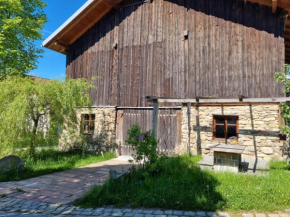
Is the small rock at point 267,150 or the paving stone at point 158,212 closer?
the paving stone at point 158,212

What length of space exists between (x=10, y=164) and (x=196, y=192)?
18.5 feet

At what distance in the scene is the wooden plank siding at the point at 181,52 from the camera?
821 centimetres

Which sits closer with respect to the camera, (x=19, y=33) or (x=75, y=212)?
(x=75, y=212)

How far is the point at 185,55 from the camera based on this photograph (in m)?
9.60

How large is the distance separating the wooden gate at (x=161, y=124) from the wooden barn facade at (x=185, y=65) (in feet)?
0.15

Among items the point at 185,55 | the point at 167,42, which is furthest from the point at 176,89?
the point at 167,42

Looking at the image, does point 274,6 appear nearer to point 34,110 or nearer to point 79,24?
point 79,24

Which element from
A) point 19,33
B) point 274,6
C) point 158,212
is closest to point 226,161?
point 158,212

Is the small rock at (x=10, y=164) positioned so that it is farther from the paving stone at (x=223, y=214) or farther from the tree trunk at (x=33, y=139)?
the paving stone at (x=223, y=214)

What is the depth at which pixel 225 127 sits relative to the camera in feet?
28.3

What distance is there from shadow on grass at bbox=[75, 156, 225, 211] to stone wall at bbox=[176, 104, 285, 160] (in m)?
3.29

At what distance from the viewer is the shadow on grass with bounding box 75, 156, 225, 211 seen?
14.1 ft

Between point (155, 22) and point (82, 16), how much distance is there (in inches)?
152

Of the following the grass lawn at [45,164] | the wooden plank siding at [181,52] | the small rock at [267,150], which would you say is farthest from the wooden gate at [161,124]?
the small rock at [267,150]
